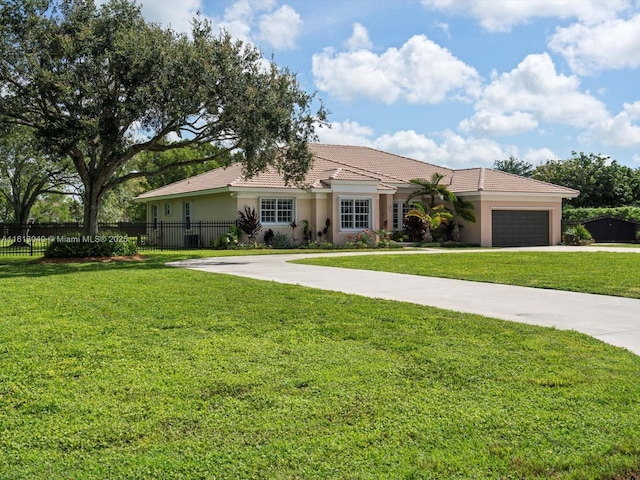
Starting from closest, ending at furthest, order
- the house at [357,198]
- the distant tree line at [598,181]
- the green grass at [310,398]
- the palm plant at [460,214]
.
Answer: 1. the green grass at [310,398]
2. the house at [357,198]
3. the palm plant at [460,214]
4. the distant tree line at [598,181]

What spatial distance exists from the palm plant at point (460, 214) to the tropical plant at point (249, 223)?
1075 cm

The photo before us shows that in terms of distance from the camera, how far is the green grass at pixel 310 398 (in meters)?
3.84

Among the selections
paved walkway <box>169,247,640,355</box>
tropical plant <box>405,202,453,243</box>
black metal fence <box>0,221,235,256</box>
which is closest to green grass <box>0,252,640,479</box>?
paved walkway <box>169,247,640,355</box>

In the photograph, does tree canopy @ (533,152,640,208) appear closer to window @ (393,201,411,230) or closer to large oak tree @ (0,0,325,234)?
window @ (393,201,411,230)

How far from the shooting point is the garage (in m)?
33.1

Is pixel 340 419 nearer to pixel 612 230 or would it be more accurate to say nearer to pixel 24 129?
pixel 24 129

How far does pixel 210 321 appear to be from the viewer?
820 cm

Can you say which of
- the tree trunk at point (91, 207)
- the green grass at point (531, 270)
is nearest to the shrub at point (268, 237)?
the green grass at point (531, 270)

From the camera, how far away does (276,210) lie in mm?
30297

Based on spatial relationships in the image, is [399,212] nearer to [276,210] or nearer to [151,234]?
[276,210]

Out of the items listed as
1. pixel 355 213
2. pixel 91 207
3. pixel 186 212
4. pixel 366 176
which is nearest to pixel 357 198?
pixel 355 213

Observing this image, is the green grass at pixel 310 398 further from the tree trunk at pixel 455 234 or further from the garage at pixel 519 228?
the garage at pixel 519 228

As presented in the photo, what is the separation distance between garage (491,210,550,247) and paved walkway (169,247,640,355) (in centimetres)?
1880

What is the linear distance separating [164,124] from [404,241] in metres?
16.1
